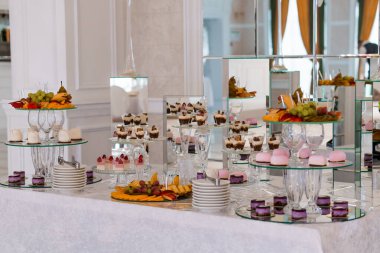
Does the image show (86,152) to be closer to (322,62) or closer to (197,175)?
(197,175)

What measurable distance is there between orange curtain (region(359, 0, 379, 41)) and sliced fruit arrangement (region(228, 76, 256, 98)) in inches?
214

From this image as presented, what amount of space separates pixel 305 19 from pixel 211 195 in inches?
246

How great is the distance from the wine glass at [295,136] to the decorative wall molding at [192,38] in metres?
3.51

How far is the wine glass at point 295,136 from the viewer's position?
332 centimetres

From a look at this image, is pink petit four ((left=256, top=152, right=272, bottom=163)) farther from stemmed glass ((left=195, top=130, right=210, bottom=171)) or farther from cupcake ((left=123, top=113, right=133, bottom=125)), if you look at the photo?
cupcake ((left=123, top=113, right=133, bottom=125))

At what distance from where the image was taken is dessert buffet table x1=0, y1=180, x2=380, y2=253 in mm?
3066

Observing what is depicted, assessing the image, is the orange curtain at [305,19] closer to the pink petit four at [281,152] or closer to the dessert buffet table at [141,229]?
the dessert buffet table at [141,229]

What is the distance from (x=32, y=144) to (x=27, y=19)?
2648 millimetres

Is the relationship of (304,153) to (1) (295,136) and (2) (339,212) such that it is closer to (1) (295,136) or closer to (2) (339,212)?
(1) (295,136)

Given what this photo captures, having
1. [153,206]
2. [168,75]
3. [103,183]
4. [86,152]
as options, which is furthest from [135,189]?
[168,75]

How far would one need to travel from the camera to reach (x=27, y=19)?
6527 millimetres

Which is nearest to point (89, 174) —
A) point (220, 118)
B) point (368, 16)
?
point (220, 118)

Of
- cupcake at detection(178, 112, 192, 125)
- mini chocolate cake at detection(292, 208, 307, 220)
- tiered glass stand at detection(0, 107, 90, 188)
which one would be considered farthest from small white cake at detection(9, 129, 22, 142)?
mini chocolate cake at detection(292, 208, 307, 220)

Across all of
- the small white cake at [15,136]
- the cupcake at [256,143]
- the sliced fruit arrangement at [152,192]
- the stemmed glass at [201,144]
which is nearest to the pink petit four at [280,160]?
the sliced fruit arrangement at [152,192]
